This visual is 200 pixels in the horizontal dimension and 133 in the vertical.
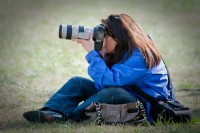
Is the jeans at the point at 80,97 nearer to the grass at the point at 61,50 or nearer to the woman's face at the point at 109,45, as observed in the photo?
the grass at the point at 61,50

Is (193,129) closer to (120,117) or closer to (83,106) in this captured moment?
(120,117)

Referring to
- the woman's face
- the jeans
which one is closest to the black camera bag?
the jeans

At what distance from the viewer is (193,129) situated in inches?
201

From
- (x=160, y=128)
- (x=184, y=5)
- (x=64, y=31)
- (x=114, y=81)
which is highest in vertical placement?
(x=184, y=5)

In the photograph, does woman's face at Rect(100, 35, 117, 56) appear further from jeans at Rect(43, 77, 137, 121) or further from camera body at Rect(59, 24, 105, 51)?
jeans at Rect(43, 77, 137, 121)

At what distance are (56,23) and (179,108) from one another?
978cm

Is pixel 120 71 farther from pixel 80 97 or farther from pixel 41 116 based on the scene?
pixel 41 116

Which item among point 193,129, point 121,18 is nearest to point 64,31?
point 121,18

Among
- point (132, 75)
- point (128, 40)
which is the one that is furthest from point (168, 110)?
point (128, 40)

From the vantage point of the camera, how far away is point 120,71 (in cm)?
540

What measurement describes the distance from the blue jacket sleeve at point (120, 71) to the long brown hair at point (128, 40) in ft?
0.18

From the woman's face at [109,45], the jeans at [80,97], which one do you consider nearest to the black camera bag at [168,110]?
the jeans at [80,97]

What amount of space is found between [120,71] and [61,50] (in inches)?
244

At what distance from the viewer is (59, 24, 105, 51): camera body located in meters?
5.48
